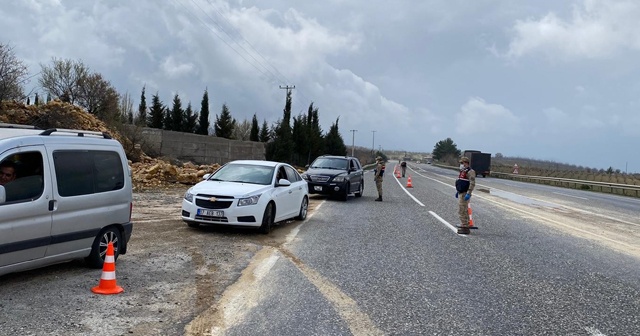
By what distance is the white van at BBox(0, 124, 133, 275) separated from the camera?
5.67m

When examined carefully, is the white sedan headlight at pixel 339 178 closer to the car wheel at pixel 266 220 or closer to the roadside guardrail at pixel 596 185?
the car wheel at pixel 266 220

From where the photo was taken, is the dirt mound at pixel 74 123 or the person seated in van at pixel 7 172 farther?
the dirt mound at pixel 74 123

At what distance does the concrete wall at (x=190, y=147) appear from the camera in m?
32.8

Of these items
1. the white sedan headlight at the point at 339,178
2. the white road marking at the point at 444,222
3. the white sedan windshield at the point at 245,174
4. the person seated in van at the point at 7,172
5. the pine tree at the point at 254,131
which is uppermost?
the pine tree at the point at 254,131

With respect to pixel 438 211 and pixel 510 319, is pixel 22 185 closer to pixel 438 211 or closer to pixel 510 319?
pixel 510 319

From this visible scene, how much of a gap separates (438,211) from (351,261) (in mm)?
9678

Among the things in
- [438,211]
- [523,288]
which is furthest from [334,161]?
[523,288]

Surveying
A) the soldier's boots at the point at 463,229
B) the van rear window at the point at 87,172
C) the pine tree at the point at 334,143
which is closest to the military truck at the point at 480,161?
the pine tree at the point at 334,143

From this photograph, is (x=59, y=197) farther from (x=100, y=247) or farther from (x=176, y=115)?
(x=176, y=115)

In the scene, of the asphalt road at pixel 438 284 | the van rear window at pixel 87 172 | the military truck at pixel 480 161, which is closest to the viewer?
the asphalt road at pixel 438 284

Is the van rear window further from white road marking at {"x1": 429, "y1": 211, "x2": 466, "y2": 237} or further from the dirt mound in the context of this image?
the dirt mound

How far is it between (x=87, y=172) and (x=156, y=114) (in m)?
51.5

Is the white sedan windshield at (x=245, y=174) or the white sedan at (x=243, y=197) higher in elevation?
the white sedan windshield at (x=245, y=174)

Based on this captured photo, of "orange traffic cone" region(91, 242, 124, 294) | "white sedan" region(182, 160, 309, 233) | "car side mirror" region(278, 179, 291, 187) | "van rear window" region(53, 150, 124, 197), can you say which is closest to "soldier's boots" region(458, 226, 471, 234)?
"white sedan" region(182, 160, 309, 233)
